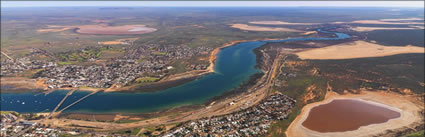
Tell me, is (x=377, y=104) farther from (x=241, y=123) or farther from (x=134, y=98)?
(x=134, y=98)

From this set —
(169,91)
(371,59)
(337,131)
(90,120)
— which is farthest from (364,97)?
(90,120)

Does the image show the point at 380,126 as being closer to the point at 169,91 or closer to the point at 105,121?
the point at 169,91

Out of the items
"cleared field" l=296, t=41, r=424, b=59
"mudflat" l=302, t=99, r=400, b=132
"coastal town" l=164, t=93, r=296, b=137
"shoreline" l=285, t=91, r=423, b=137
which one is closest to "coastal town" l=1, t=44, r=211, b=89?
"coastal town" l=164, t=93, r=296, b=137

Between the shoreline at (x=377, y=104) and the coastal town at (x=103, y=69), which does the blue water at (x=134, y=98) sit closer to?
the coastal town at (x=103, y=69)

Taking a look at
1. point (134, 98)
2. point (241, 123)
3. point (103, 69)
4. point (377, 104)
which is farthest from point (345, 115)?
point (103, 69)

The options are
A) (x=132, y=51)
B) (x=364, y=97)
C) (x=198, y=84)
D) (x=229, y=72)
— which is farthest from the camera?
(x=132, y=51)
